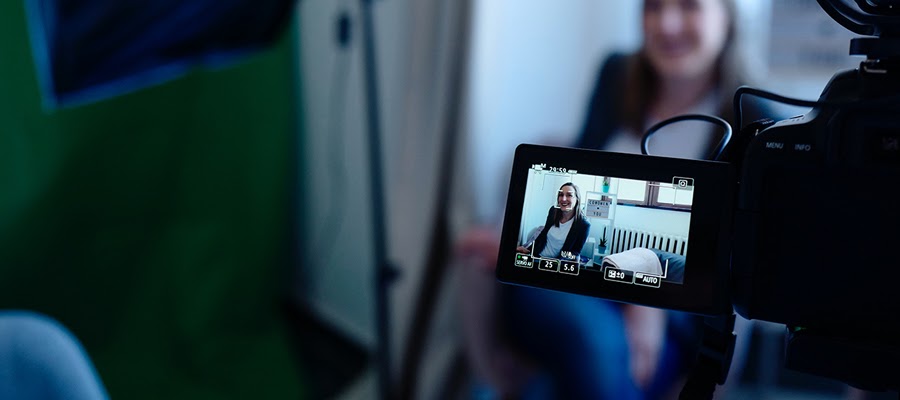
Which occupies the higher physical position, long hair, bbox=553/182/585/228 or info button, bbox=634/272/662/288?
long hair, bbox=553/182/585/228

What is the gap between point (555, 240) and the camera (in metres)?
0.77

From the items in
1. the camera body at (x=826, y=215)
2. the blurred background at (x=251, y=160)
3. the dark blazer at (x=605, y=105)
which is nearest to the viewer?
the camera body at (x=826, y=215)

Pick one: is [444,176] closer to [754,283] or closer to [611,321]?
[611,321]

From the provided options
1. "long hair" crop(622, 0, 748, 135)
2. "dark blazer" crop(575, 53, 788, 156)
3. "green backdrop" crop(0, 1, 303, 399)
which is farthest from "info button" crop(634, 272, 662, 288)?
"green backdrop" crop(0, 1, 303, 399)

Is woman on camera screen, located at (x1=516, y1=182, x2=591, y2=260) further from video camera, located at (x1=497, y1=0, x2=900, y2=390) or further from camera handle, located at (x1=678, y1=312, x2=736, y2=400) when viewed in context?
camera handle, located at (x1=678, y1=312, x2=736, y2=400)

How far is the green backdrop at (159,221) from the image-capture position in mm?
2166

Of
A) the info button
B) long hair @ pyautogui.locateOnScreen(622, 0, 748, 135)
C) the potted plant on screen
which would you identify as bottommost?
the info button

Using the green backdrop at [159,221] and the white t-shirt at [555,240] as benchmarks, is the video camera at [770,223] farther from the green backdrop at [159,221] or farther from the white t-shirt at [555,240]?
the green backdrop at [159,221]

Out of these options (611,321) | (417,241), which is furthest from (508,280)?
(417,241)

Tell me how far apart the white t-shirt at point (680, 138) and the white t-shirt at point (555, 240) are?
0.66m

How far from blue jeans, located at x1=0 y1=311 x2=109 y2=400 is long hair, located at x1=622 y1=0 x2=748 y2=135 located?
132cm

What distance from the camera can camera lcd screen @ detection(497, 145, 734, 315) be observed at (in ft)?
2.39

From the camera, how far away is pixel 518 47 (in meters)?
2.24
